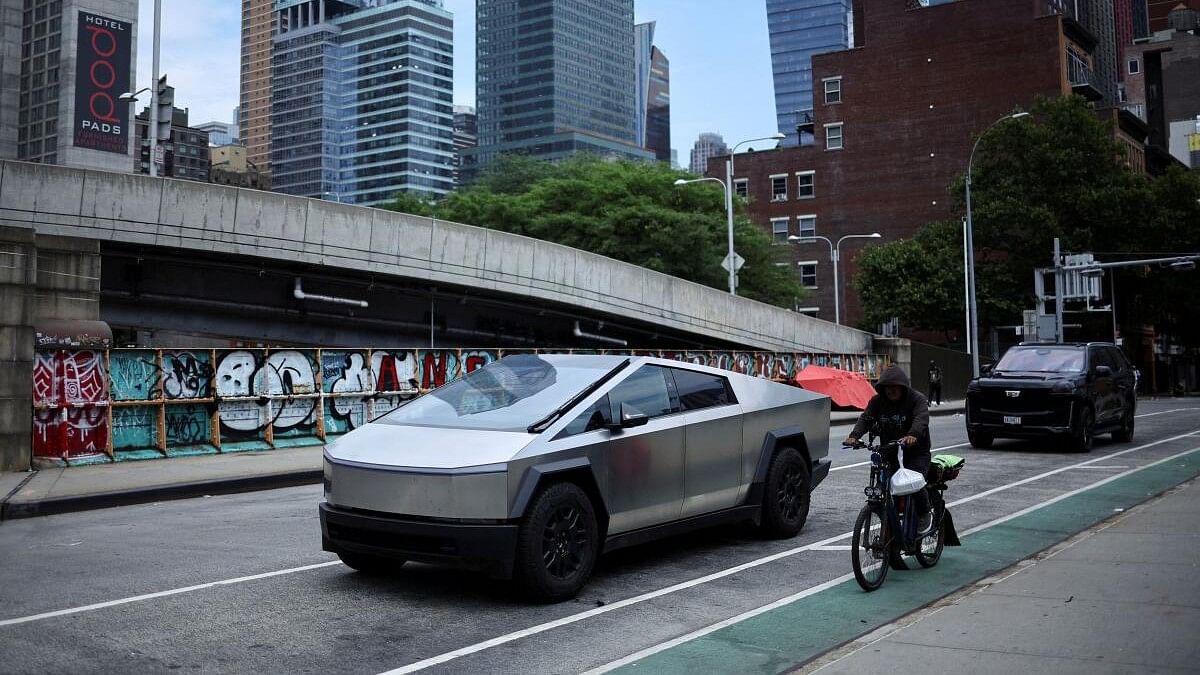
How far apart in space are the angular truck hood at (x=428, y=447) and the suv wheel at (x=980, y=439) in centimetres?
1348

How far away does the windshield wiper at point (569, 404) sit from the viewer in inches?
272

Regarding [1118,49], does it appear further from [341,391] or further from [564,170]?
[341,391]

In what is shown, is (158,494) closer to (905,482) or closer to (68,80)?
(905,482)

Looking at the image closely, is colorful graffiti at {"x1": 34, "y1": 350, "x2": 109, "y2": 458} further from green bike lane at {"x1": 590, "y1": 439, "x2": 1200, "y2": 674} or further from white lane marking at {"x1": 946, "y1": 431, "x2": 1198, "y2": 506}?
white lane marking at {"x1": 946, "y1": 431, "x2": 1198, "y2": 506}

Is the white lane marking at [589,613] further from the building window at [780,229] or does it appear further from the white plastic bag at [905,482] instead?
the building window at [780,229]

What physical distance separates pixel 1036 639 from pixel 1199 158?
374 feet

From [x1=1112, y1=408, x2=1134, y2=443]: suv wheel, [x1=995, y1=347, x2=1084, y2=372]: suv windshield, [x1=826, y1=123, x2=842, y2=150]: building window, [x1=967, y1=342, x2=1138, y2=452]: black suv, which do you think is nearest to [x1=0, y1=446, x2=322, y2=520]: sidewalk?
[x1=967, y1=342, x2=1138, y2=452]: black suv

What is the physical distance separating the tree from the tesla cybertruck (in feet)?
136

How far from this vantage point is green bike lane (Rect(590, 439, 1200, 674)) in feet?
18.1

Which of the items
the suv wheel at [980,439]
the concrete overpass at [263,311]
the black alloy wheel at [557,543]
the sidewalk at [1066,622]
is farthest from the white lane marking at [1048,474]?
the concrete overpass at [263,311]

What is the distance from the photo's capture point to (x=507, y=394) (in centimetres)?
757

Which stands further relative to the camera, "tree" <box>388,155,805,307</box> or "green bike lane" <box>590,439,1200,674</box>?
"tree" <box>388,155,805,307</box>

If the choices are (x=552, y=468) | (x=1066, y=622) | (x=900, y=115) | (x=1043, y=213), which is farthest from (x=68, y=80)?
(x=1066, y=622)

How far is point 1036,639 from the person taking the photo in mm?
5805
